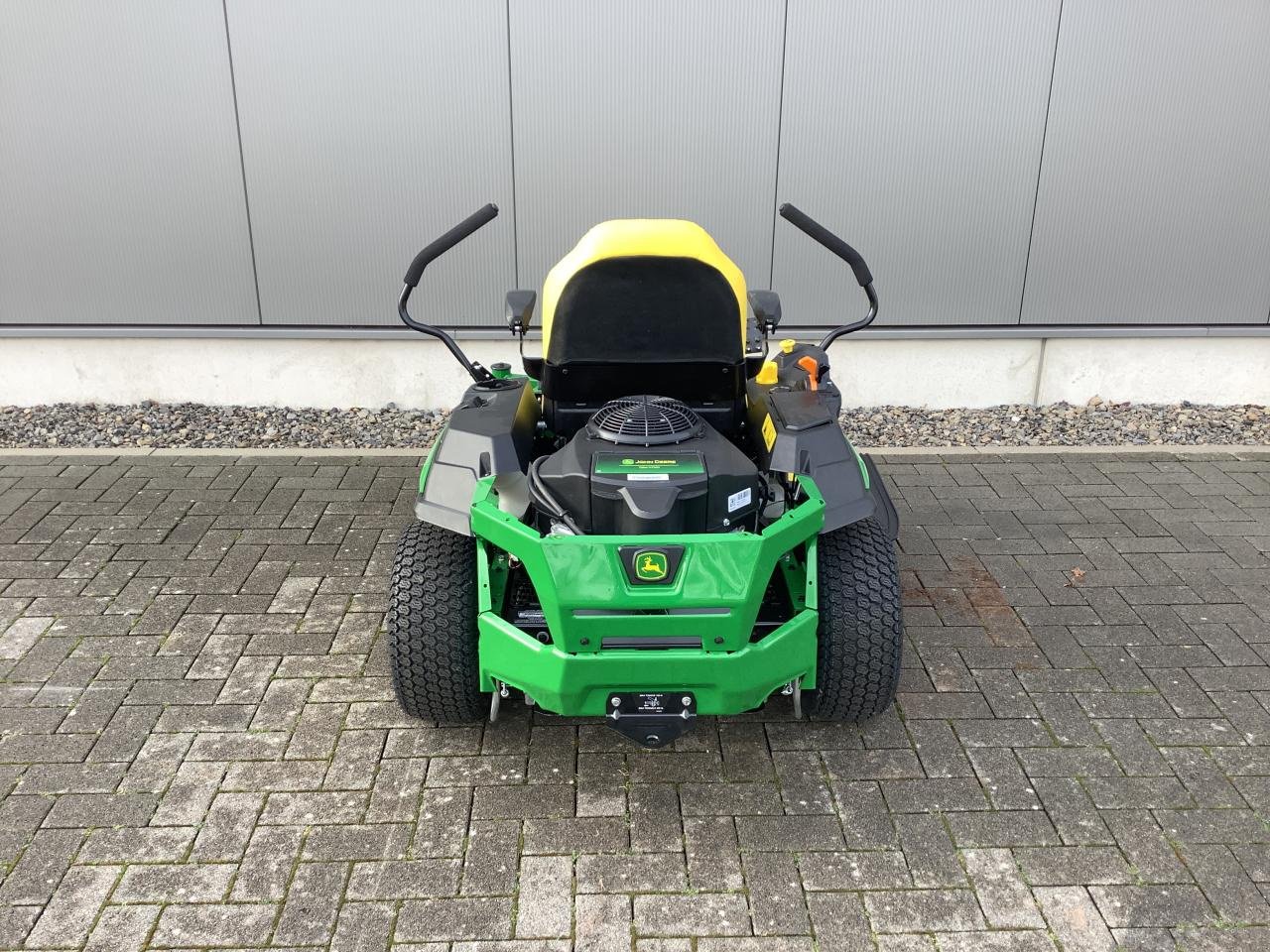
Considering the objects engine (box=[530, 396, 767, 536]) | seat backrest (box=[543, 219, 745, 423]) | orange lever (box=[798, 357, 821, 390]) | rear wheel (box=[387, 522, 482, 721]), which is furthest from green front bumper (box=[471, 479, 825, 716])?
orange lever (box=[798, 357, 821, 390])

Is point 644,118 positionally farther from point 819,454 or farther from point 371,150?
point 819,454

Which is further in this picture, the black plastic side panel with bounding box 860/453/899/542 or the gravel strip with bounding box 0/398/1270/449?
the gravel strip with bounding box 0/398/1270/449

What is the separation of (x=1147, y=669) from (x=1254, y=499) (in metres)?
2.00

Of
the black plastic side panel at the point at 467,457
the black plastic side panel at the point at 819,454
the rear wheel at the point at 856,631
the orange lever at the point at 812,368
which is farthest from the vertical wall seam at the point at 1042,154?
the black plastic side panel at the point at 467,457

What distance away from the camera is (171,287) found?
565 cm

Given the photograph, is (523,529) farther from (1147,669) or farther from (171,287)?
(171,287)

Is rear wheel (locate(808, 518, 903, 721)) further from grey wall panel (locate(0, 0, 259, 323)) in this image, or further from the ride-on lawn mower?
grey wall panel (locate(0, 0, 259, 323))

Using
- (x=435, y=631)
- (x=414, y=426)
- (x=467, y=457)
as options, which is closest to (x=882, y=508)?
(x=467, y=457)

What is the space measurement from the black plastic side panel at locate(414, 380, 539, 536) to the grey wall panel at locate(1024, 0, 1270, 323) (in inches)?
154

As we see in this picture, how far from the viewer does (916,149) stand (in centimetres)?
552

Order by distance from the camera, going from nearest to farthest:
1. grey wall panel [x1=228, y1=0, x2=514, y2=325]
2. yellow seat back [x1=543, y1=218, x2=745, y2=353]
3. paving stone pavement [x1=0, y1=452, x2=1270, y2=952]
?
paving stone pavement [x1=0, y1=452, x2=1270, y2=952], yellow seat back [x1=543, y1=218, x2=745, y2=353], grey wall panel [x1=228, y1=0, x2=514, y2=325]

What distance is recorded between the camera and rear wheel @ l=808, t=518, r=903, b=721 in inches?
111

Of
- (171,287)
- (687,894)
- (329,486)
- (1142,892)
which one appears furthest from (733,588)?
(171,287)

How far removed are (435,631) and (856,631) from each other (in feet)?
3.93
